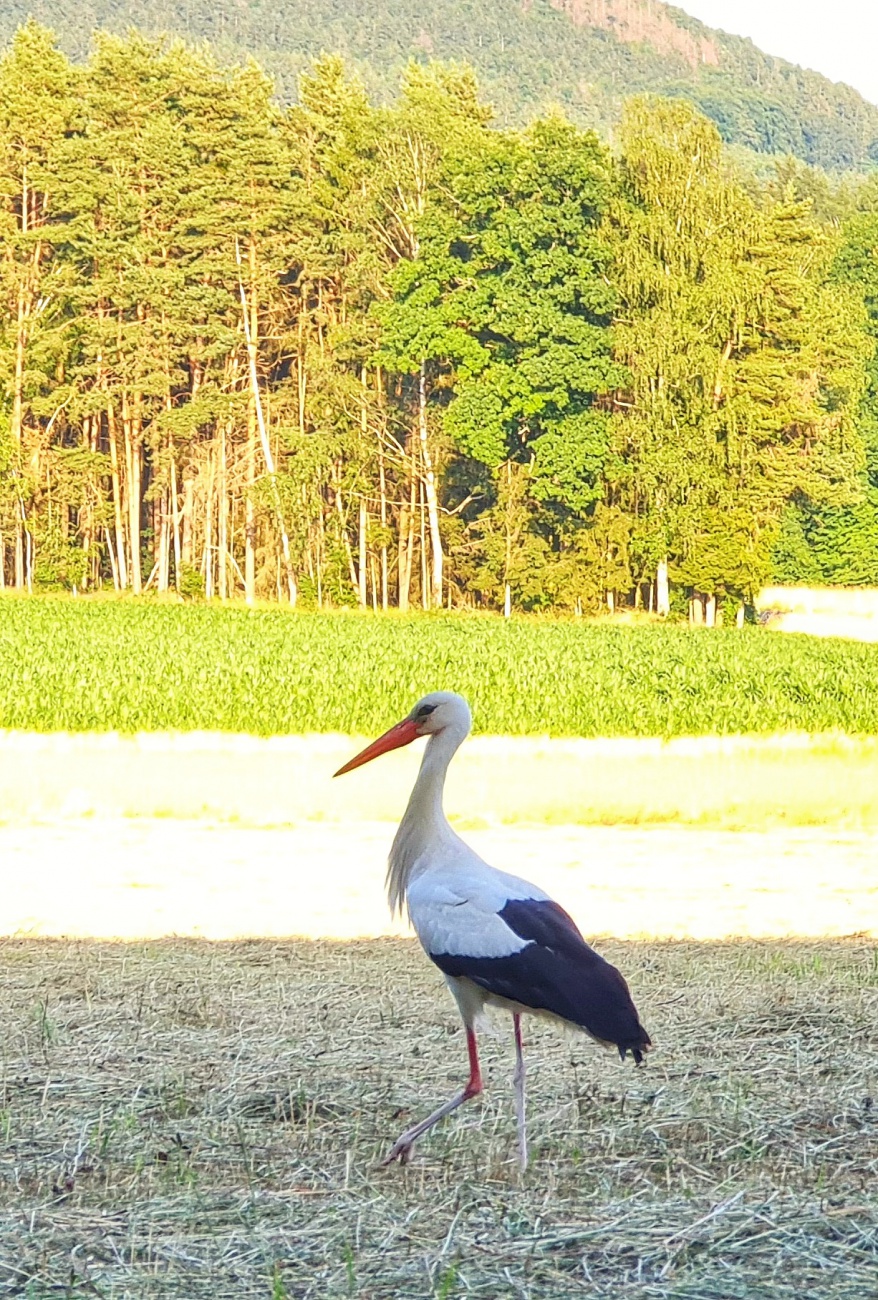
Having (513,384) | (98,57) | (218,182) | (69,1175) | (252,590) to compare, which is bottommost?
(252,590)

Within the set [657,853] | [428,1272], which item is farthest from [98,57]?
[428,1272]

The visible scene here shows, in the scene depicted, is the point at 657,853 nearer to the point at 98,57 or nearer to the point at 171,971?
the point at 171,971

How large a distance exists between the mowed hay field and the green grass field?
0.11 meters

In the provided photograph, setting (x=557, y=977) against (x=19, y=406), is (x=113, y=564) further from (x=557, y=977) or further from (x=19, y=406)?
(x=557, y=977)

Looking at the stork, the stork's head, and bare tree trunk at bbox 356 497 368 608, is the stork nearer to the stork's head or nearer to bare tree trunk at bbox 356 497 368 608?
the stork's head

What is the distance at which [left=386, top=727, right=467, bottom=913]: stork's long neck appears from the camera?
4184 millimetres

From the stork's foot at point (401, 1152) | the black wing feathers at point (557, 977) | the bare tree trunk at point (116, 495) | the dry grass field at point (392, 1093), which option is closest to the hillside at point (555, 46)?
the bare tree trunk at point (116, 495)

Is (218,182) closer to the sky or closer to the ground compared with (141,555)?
closer to the sky

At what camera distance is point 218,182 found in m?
35.5

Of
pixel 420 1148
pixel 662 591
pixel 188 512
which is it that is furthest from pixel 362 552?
pixel 420 1148

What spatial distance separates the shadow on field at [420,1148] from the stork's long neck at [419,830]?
22.9 inches

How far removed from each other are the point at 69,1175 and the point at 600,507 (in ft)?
99.7

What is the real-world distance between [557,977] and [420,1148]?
664 millimetres

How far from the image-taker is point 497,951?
375 centimetres
